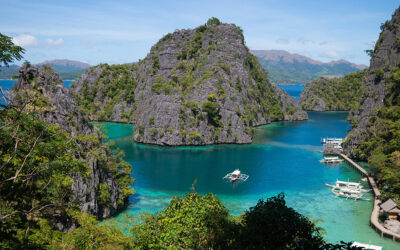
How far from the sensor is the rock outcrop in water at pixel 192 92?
71500 millimetres

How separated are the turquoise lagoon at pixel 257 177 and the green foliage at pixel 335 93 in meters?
79.7

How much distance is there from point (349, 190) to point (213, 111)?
39.0m

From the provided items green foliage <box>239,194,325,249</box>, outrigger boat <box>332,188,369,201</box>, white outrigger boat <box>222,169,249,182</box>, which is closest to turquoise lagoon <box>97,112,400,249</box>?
white outrigger boat <box>222,169,249,182</box>

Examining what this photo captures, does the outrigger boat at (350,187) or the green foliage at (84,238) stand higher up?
the green foliage at (84,238)

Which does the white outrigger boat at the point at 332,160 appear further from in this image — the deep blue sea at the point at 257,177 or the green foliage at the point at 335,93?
the green foliage at the point at 335,93

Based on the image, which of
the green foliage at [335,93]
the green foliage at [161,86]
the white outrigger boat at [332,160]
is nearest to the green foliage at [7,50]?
the white outrigger boat at [332,160]

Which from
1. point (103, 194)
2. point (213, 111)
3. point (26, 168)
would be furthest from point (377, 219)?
point (213, 111)

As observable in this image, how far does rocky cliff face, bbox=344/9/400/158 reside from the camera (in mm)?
57062

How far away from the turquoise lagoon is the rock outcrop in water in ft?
17.0

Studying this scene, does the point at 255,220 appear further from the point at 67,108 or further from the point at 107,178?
the point at 67,108

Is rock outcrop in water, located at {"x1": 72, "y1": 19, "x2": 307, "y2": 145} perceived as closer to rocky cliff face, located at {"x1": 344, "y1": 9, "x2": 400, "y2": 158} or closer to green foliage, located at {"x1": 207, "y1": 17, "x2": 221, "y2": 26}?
green foliage, located at {"x1": 207, "y1": 17, "x2": 221, "y2": 26}

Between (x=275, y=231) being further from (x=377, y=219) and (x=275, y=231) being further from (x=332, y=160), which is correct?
(x=332, y=160)

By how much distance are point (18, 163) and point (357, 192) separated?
123 feet

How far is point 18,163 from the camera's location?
565 inches
